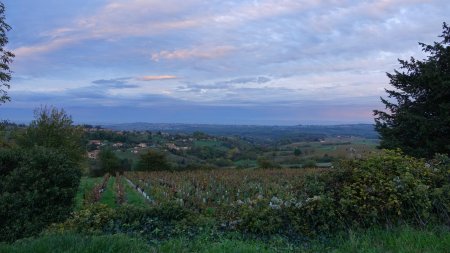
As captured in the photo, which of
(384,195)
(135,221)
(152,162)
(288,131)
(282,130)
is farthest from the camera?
(282,130)

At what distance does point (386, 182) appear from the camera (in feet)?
20.6

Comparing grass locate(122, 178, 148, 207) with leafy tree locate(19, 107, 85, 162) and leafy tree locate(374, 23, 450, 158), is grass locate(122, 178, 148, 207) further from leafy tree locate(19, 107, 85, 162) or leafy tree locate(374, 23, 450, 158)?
leafy tree locate(374, 23, 450, 158)

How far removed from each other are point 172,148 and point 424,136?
155ft

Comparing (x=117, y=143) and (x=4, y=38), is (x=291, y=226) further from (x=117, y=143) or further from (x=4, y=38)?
(x=117, y=143)

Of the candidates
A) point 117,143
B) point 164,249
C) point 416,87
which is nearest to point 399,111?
point 416,87

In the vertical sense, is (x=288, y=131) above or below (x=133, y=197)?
above

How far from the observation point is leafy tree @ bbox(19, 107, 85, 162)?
2141 centimetres

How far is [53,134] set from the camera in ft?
71.8

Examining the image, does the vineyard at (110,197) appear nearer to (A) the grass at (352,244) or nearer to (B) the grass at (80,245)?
(B) the grass at (80,245)

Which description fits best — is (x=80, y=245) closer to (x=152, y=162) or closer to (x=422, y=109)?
(x=422, y=109)

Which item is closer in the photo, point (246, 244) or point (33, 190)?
point (246, 244)

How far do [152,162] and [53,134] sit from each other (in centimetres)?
1737

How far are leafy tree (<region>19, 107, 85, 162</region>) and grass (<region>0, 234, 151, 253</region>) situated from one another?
17131 mm

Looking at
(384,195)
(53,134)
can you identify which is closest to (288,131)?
(53,134)
